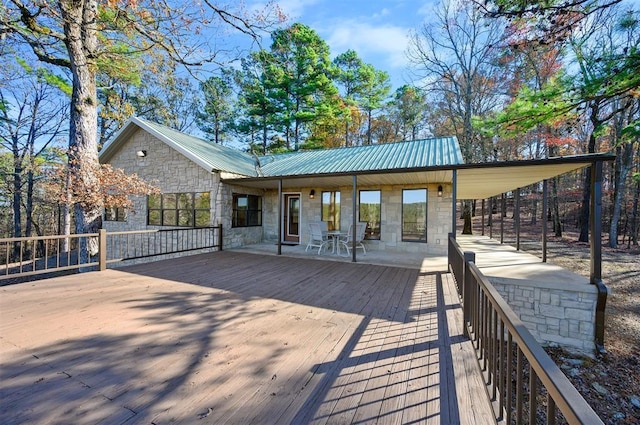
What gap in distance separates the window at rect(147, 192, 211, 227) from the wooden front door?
2.84m

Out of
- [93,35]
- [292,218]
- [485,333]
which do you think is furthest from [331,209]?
[93,35]

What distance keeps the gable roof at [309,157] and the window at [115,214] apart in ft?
7.44

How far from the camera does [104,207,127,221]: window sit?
11.0 metres

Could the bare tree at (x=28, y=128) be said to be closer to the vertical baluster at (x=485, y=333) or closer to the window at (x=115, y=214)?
the window at (x=115, y=214)

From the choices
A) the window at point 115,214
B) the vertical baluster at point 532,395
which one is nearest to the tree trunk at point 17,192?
the window at point 115,214

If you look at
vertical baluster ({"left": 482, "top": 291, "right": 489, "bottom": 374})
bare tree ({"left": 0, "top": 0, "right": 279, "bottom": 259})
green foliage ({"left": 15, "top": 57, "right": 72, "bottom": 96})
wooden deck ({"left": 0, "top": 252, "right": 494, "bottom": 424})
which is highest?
green foliage ({"left": 15, "top": 57, "right": 72, "bottom": 96})

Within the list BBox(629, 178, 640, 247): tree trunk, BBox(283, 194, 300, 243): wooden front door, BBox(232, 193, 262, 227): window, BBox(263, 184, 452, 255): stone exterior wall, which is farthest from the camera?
BBox(629, 178, 640, 247): tree trunk

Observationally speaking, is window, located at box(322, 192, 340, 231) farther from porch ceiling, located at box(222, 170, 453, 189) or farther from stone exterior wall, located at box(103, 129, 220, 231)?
stone exterior wall, located at box(103, 129, 220, 231)

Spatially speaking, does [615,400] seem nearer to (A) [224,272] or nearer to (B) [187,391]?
(B) [187,391]

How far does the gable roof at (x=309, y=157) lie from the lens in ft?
27.1

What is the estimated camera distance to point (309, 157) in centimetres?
1111

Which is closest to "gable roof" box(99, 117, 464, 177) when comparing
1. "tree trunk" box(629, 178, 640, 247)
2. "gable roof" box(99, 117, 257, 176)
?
"gable roof" box(99, 117, 257, 176)

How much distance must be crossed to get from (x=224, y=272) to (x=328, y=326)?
127 inches

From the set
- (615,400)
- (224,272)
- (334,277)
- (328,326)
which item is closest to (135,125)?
(224,272)
